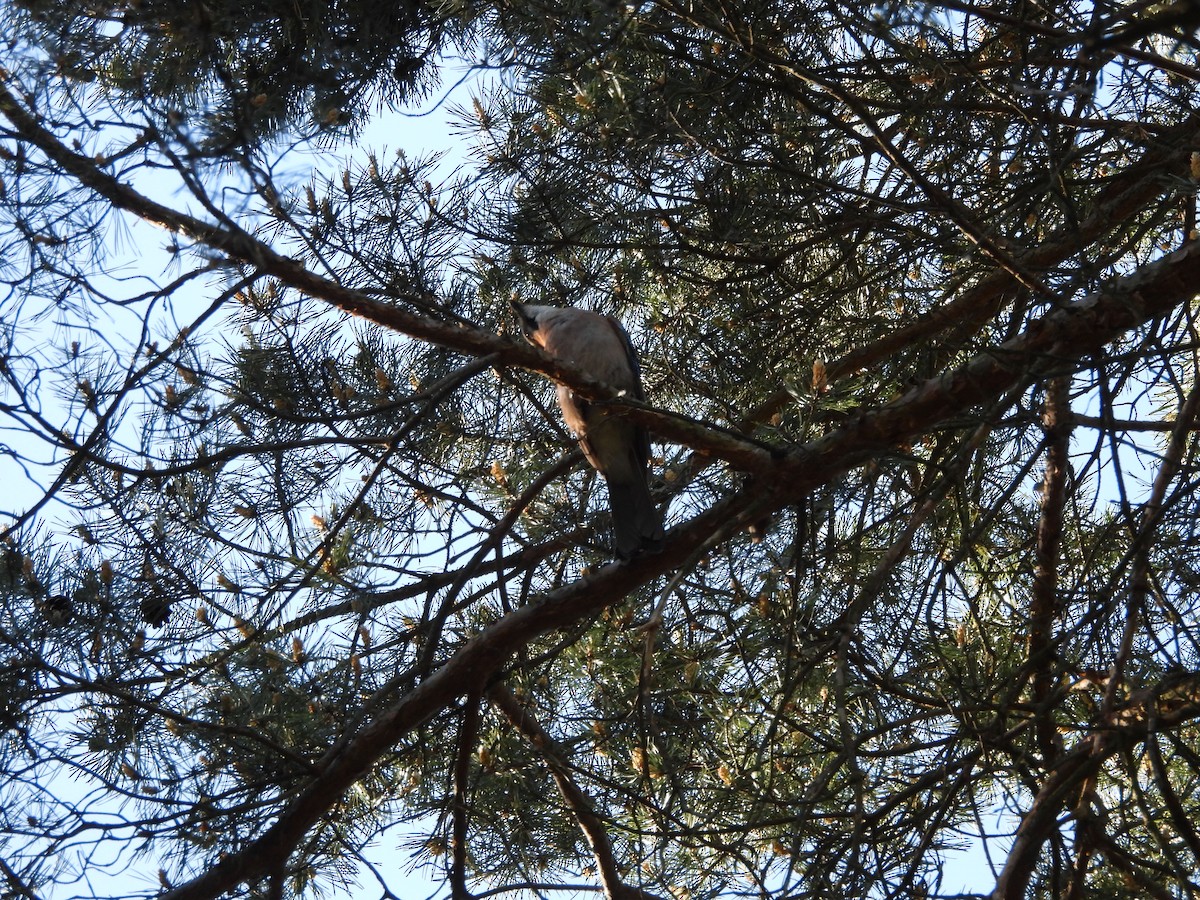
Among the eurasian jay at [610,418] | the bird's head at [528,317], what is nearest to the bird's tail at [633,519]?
the eurasian jay at [610,418]

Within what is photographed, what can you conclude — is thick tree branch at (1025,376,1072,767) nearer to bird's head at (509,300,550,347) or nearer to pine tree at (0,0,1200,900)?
pine tree at (0,0,1200,900)

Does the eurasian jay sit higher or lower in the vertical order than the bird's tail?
higher

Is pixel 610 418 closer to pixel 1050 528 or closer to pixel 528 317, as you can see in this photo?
pixel 528 317

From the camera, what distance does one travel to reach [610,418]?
315 cm

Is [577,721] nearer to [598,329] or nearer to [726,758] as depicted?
[726,758]

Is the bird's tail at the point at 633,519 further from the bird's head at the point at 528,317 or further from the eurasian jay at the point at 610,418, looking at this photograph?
the bird's head at the point at 528,317

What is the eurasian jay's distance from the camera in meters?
2.97

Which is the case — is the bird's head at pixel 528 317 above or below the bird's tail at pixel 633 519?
above

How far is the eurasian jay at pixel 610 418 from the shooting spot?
2973 millimetres

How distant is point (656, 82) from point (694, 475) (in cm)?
113

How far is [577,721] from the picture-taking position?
330cm

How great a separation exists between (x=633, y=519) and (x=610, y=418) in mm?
311

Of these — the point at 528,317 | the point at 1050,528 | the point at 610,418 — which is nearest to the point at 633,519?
the point at 610,418

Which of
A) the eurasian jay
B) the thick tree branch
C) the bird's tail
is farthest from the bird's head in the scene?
the thick tree branch
